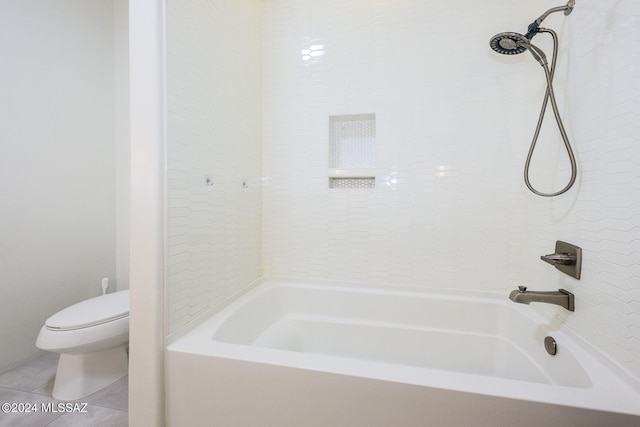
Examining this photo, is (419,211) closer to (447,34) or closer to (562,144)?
(562,144)

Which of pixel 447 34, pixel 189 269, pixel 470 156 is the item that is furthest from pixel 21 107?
pixel 470 156

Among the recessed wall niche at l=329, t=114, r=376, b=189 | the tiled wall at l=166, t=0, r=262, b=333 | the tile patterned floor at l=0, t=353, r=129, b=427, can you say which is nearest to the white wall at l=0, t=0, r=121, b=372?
the tile patterned floor at l=0, t=353, r=129, b=427

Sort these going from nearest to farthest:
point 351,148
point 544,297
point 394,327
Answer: point 544,297 → point 394,327 → point 351,148

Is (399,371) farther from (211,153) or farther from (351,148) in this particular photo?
(351,148)

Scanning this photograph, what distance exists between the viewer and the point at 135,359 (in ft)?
3.25

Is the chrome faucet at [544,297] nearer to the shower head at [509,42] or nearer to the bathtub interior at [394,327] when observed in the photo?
the bathtub interior at [394,327]

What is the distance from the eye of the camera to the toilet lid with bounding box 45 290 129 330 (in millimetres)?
1386

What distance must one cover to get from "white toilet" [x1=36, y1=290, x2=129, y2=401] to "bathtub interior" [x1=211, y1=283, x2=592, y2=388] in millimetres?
721

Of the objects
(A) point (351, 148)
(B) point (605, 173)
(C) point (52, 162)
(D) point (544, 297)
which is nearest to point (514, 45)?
(B) point (605, 173)

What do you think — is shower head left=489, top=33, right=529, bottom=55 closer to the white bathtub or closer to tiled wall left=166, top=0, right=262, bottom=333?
the white bathtub

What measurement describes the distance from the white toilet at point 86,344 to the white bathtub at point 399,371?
2.32 ft

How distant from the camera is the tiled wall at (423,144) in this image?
130cm

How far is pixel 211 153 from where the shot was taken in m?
1.27

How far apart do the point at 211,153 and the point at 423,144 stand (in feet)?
3.95
